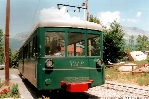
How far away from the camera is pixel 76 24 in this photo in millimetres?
7777

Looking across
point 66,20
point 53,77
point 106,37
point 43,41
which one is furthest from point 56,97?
point 106,37

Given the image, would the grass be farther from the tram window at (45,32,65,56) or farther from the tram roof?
the tram window at (45,32,65,56)

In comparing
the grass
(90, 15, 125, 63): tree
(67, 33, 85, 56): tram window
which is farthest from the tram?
(90, 15, 125, 63): tree

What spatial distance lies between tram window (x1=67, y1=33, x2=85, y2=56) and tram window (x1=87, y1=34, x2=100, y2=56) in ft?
0.78

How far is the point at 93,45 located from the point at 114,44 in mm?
17359

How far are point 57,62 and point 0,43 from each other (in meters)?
58.0

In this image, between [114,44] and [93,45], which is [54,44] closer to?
[93,45]

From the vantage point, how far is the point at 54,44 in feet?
24.5

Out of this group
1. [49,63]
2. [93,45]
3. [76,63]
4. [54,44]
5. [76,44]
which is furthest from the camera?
[93,45]

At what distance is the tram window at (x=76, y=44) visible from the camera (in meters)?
7.70

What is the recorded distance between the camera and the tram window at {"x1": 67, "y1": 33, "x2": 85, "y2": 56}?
25.3ft

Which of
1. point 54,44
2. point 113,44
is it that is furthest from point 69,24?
point 113,44

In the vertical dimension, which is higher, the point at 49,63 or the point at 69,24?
the point at 69,24

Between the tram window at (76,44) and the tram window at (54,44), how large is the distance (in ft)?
0.95
